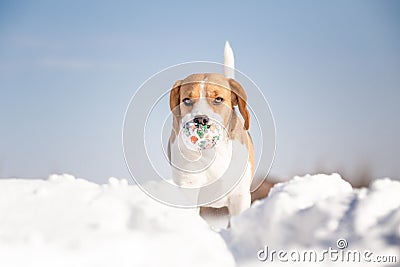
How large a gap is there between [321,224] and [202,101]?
1294 millimetres

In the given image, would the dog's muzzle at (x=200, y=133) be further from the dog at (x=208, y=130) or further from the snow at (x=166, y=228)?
the snow at (x=166, y=228)

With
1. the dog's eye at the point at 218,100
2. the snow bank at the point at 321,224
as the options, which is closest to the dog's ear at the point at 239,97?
the dog's eye at the point at 218,100

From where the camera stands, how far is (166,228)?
137cm

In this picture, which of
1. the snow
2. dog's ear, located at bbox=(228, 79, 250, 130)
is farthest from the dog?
the snow

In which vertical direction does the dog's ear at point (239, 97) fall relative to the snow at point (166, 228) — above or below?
above

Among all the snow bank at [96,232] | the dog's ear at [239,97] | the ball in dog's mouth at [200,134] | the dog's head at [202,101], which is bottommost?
the snow bank at [96,232]

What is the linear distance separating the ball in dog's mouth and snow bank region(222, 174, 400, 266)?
1.03 m

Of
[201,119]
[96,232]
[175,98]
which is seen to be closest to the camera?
[96,232]

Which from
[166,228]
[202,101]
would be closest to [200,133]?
[202,101]

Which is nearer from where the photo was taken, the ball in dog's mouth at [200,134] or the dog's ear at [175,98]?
the ball in dog's mouth at [200,134]

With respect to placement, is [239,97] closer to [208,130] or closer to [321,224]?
[208,130]

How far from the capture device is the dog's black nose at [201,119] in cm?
247

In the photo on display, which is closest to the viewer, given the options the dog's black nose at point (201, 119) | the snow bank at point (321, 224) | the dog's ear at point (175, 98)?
the snow bank at point (321, 224)

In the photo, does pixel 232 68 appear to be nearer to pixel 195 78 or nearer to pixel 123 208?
pixel 195 78
